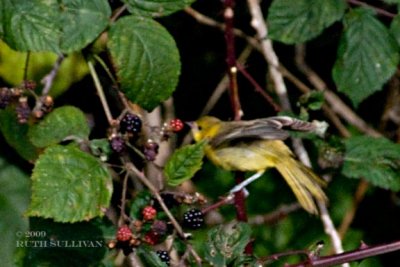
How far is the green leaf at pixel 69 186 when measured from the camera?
2.05 meters

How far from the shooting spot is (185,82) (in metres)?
3.50

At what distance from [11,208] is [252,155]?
650mm

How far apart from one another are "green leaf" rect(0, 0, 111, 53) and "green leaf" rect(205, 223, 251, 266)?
526 millimetres

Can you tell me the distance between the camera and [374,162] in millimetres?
2656

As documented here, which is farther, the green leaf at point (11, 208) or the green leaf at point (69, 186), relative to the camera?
the green leaf at point (11, 208)

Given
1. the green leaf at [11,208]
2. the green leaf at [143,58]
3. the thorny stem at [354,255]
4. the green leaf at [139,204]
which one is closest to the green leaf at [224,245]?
the thorny stem at [354,255]

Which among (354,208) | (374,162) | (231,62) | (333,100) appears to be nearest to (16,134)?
(231,62)

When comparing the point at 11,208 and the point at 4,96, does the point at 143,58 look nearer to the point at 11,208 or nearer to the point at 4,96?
the point at 4,96

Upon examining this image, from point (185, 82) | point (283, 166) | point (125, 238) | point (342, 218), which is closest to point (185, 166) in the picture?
point (125, 238)

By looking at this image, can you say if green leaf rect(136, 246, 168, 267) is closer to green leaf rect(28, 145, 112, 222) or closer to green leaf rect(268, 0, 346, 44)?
green leaf rect(28, 145, 112, 222)

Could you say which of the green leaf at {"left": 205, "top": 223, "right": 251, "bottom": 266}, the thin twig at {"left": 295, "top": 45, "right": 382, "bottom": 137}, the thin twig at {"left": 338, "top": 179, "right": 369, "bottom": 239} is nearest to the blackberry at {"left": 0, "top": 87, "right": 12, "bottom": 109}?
the green leaf at {"left": 205, "top": 223, "right": 251, "bottom": 266}

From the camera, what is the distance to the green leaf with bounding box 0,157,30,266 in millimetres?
2723

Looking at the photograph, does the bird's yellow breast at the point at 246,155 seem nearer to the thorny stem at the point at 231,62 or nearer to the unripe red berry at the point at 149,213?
the thorny stem at the point at 231,62

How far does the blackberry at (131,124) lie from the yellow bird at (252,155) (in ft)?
1.37
